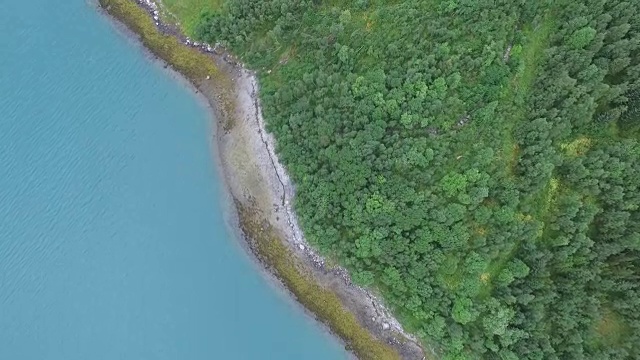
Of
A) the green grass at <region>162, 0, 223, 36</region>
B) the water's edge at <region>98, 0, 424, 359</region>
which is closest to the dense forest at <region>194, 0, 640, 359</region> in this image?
the water's edge at <region>98, 0, 424, 359</region>

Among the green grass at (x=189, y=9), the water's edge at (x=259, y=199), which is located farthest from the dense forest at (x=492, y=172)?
the green grass at (x=189, y=9)

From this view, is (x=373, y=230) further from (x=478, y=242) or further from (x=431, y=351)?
(x=431, y=351)

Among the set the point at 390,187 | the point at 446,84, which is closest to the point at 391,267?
the point at 390,187

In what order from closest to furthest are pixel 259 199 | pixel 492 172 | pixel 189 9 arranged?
pixel 492 172 → pixel 259 199 → pixel 189 9

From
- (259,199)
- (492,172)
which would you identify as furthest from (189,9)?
(492,172)

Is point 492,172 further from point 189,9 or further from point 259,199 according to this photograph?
point 189,9

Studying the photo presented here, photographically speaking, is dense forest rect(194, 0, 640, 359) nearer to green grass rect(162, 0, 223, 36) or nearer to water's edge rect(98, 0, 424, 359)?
water's edge rect(98, 0, 424, 359)
